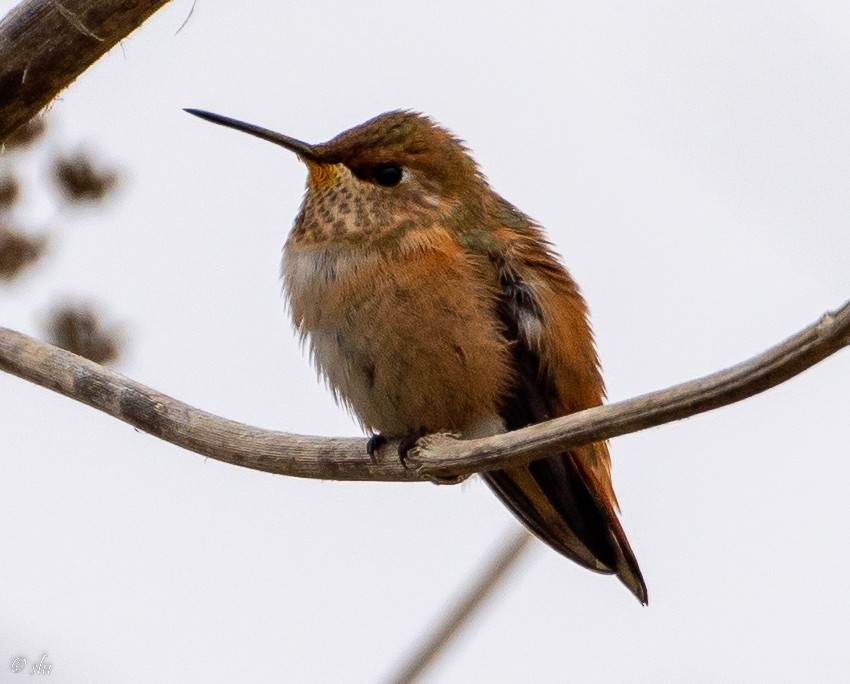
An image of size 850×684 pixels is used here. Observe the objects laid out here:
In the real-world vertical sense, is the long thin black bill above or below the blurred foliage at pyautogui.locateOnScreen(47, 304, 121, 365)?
above

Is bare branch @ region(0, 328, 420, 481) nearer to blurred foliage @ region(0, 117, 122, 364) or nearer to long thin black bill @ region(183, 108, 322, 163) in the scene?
blurred foliage @ region(0, 117, 122, 364)

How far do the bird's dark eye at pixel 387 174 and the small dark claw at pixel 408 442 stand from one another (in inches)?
39.1

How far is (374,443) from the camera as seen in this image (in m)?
3.67

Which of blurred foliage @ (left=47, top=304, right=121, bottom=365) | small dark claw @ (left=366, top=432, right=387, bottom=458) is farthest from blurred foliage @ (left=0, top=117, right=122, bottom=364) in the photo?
small dark claw @ (left=366, top=432, right=387, bottom=458)

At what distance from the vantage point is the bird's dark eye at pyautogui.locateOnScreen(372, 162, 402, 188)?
4363mm

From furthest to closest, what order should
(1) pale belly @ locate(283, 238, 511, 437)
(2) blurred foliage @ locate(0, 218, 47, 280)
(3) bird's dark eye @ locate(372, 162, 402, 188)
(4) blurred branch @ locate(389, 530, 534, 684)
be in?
(3) bird's dark eye @ locate(372, 162, 402, 188) < (1) pale belly @ locate(283, 238, 511, 437) < (2) blurred foliage @ locate(0, 218, 47, 280) < (4) blurred branch @ locate(389, 530, 534, 684)

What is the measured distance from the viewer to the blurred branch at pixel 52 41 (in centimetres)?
271

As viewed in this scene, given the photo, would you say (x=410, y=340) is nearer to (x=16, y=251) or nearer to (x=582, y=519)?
(x=582, y=519)

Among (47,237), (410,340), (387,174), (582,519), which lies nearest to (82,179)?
(47,237)

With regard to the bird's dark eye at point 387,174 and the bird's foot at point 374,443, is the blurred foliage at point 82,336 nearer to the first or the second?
the bird's foot at point 374,443

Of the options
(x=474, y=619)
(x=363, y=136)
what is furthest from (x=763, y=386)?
(x=363, y=136)

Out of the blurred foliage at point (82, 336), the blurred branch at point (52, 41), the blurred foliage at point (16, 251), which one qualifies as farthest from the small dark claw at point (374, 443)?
the blurred branch at point (52, 41)

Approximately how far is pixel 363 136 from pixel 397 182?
0.22 meters

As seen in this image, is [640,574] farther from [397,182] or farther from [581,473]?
[397,182]
